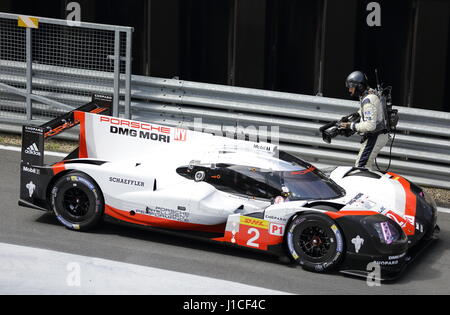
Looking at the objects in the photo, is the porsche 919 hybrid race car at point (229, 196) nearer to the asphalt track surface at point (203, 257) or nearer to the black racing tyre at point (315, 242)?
the black racing tyre at point (315, 242)

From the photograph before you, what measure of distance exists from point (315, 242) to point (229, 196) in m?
1.11

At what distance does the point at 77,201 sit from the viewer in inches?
402

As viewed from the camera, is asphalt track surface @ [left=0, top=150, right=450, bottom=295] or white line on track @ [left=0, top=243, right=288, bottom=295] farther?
asphalt track surface @ [left=0, top=150, right=450, bottom=295]

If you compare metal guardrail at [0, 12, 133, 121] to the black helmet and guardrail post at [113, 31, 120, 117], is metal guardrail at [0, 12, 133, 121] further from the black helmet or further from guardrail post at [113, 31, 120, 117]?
the black helmet

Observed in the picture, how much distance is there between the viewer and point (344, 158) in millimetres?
13016

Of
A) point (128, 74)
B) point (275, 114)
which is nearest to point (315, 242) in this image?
point (275, 114)

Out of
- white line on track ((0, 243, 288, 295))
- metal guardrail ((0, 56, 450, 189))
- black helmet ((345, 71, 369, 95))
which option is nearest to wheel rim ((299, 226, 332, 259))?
white line on track ((0, 243, 288, 295))

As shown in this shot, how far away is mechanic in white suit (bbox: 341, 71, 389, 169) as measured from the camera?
1137 cm

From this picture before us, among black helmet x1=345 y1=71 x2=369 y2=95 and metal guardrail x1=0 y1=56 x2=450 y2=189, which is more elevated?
black helmet x1=345 y1=71 x2=369 y2=95

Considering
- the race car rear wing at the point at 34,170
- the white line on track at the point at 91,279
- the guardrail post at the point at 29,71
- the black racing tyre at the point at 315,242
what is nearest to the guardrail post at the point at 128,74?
the guardrail post at the point at 29,71

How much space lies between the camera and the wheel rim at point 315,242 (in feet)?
30.3

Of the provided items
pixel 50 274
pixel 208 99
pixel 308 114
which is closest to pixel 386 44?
pixel 308 114

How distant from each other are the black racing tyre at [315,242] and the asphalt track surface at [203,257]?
0.13 m

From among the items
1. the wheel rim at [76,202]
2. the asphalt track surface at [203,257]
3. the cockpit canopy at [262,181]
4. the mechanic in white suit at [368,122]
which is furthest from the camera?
the mechanic in white suit at [368,122]
